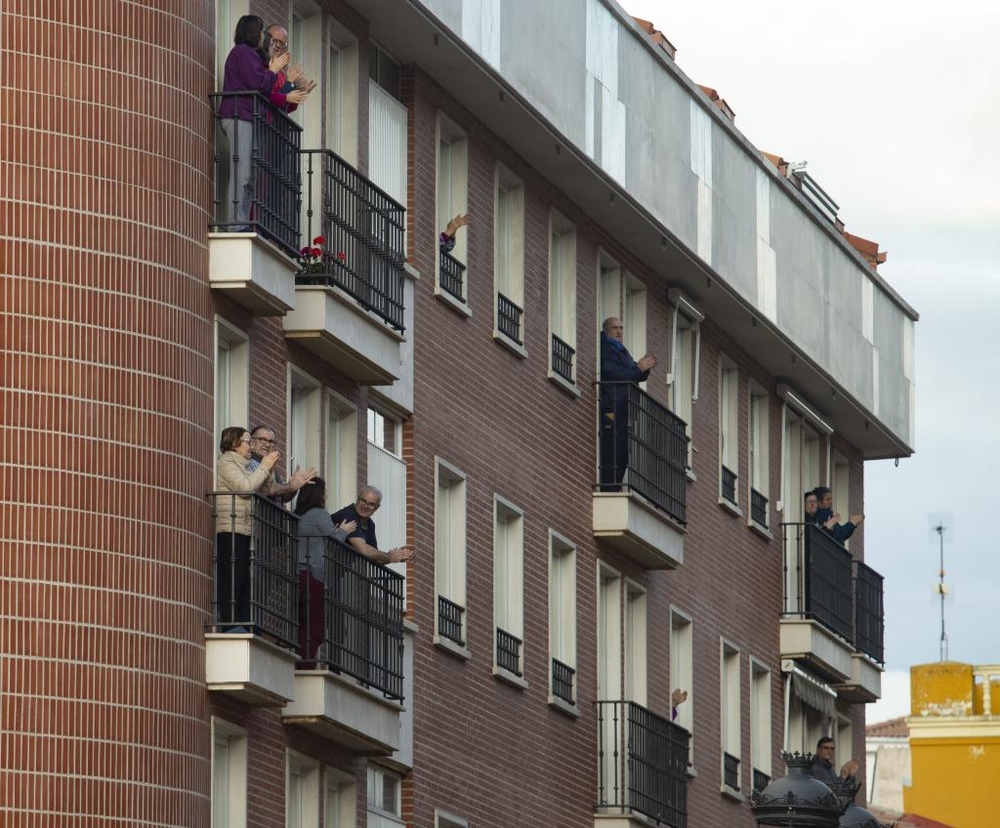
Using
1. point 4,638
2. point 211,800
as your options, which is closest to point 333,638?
point 211,800

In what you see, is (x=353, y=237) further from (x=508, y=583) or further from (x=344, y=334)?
(x=508, y=583)

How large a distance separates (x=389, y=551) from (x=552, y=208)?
8.02 meters

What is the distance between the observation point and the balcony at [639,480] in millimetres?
42844

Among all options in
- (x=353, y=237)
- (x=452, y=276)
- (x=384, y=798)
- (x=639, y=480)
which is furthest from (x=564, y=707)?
(x=353, y=237)

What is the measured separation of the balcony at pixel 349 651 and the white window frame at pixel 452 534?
2819 mm

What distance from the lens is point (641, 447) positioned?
43.6 m

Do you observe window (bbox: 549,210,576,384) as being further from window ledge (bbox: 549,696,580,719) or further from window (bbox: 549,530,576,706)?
window ledge (bbox: 549,696,580,719)

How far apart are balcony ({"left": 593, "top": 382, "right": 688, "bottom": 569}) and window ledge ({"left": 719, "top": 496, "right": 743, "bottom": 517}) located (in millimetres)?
3293

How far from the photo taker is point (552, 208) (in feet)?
139

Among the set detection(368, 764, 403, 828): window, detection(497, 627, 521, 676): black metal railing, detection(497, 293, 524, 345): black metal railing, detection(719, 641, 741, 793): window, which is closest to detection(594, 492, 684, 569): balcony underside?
detection(497, 293, 524, 345): black metal railing

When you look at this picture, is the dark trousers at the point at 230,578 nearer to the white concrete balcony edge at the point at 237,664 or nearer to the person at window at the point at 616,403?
the white concrete balcony edge at the point at 237,664

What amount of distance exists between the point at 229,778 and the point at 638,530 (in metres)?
12.0

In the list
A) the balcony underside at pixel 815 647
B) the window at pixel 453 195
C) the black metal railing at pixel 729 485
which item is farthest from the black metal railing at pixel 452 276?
the balcony underside at pixel 815 647

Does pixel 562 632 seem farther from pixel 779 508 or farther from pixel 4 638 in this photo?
pixel 4 638
